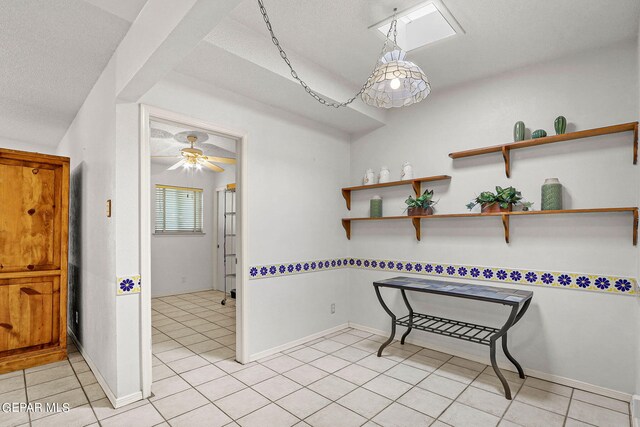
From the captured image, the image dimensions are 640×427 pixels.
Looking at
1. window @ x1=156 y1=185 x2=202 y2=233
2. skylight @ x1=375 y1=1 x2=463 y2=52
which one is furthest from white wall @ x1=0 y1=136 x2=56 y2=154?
skylight @ x1=375 y1=1 x2=463 y2=52

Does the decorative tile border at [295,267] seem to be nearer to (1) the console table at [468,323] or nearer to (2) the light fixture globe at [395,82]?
(1) the console table at [468,323]

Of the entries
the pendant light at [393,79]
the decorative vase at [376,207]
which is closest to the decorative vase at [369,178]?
the decorative vase at [376,207]

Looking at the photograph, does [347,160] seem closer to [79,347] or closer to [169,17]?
[169,17]

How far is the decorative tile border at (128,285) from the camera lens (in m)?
2.23

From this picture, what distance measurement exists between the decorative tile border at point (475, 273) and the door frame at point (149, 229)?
0.24 m

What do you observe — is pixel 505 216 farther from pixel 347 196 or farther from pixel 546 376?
pixel 347 196

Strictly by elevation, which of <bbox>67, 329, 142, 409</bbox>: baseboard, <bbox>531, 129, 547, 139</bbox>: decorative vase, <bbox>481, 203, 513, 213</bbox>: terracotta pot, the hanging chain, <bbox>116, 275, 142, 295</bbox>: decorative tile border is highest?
the hanging chain

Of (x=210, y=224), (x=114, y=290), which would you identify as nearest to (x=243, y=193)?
(x=114, y=290)

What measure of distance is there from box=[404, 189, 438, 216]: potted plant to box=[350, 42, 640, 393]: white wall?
0.11 meters

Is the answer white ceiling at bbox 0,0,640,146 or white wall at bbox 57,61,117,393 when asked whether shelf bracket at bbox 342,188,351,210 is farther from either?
white wall at bbox 57,61,117,393

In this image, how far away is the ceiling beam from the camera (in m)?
1.37

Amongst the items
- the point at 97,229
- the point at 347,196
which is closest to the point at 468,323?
the point at 347,196

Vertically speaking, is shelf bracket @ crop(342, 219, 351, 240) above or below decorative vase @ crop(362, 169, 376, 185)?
below

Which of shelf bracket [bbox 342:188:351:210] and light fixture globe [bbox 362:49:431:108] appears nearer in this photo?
light fixture globe [bbox 362:49:431:108]
